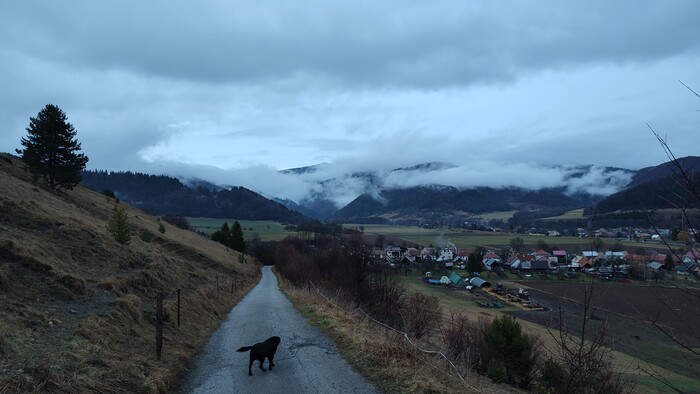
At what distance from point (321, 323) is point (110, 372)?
8.86 m

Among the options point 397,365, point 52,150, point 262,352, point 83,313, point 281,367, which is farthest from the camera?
point 52,150

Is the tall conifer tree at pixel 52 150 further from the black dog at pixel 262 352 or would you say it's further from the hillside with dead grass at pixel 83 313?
the black dog at pixel 262 352

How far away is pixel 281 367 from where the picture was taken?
36.6 feet

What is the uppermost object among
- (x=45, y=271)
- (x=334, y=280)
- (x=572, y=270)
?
(x=45, y=271)

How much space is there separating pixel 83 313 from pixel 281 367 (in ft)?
19.6

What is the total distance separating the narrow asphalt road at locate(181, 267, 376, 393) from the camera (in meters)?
9.53

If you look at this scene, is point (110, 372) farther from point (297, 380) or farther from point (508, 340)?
point (508, 340)

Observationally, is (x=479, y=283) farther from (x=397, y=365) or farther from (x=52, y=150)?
(x=397, y=365)

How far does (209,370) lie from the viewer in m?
11.3

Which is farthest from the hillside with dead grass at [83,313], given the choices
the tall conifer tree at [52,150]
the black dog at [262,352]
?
the tall conifer tree at [52,150]

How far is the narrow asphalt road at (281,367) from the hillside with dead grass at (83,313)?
0.69 metres

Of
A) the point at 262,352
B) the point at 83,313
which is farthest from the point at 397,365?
the point at 83,313

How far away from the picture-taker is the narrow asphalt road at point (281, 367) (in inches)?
375

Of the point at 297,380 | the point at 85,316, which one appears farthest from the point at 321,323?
the point at 85,316
